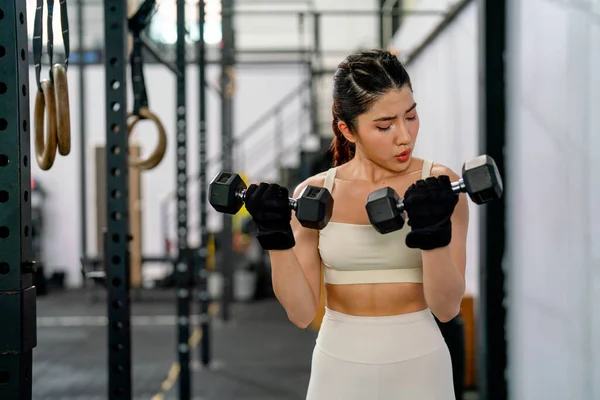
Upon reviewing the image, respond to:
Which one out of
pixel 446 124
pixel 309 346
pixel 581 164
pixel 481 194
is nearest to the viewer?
pixel 481 194

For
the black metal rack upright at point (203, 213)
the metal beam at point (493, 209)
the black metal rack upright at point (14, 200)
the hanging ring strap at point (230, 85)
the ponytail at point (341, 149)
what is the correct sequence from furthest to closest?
the hanging ring strap at point (230, 85) < the black metal rack upright at point (203, 213) < the metal beam at point (493, 209) < the ponytail at point (341, 149) < the black metal rack upright at point (14, 200)

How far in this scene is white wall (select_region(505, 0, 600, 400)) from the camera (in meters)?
2.39

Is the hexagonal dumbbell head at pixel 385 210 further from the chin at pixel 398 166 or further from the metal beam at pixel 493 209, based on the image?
the metal beam at pixel 493 209

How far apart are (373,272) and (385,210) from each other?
254mm

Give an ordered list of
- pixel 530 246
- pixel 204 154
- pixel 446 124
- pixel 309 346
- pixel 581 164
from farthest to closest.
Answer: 1. pixel 309 346
2. pixel 446 124
3. pixel 204 154
4. pixel 530 246
5. pixel 581 164

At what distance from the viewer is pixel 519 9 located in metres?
3.20

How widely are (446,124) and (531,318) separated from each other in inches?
99.4

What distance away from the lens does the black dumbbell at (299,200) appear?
3.97 ft

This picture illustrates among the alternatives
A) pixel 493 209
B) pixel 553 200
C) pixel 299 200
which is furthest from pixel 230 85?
pixel 299 200

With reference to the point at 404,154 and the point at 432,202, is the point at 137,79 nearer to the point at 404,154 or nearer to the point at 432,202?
the point at 404,154

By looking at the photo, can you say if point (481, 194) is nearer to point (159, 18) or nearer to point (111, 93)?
point (111, 93)

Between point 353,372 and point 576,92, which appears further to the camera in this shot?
point 576,92

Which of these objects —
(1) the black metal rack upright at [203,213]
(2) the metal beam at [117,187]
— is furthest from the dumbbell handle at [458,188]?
(1) the black metal rack upright at [203,213]

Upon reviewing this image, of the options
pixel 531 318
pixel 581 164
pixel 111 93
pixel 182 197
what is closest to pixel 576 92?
pixel 581 164
